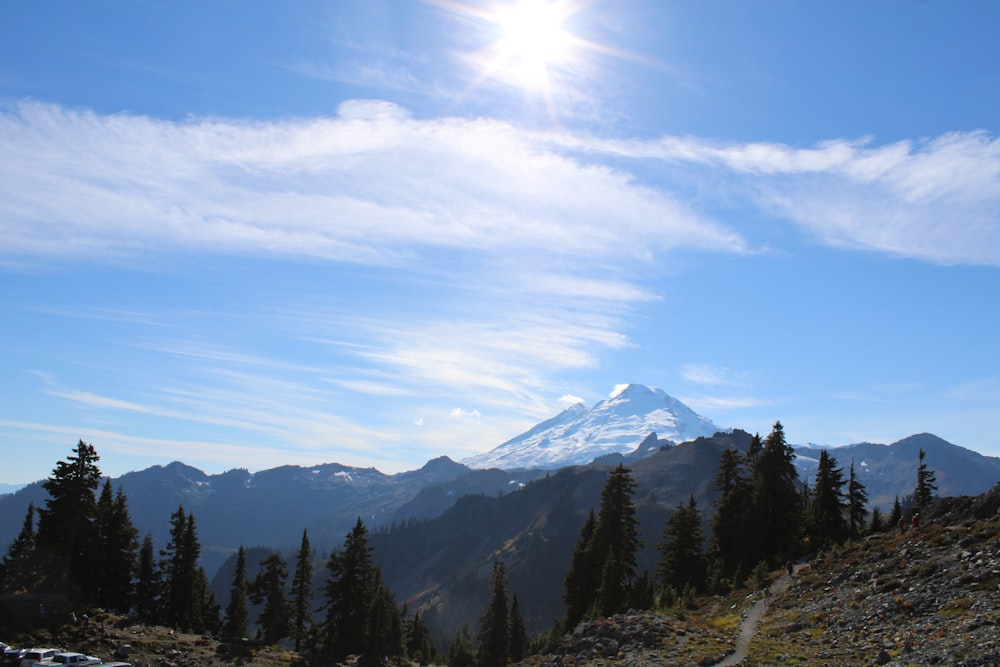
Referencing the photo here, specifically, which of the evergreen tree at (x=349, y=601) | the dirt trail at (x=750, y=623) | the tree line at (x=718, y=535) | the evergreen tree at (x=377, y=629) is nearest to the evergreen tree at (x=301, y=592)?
the evergreen tree at (x=349, y=601)

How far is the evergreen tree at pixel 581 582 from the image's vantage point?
65000 mm

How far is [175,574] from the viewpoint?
247 feet

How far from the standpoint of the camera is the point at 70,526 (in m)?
59.4

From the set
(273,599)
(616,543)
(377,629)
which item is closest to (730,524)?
(616,543)

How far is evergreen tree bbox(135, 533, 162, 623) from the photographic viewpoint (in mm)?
A: 74113

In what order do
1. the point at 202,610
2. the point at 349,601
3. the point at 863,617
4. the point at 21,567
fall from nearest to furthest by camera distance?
the point at 863,617 < the point at 349,601 < the point at 21,567 < the point at 202,610

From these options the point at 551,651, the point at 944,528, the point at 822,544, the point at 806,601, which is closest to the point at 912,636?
the point at 806,601

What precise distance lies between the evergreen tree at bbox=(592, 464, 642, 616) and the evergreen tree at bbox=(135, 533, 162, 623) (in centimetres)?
5123

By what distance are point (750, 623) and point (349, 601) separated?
4024 cm

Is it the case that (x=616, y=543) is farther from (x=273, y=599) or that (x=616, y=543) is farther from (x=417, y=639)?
(x=417, y=639)

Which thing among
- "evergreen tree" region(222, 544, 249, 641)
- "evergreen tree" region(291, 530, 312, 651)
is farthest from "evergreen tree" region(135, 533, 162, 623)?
"evergreen tree" region(291, 530, 312, 651)

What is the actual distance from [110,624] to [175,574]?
83.9 feet

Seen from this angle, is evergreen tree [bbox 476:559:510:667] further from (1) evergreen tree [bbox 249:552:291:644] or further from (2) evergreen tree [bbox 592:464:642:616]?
(1) evergreen tree [bbox 249:552:291:644]

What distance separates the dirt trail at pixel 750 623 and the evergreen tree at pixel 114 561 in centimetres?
5801
